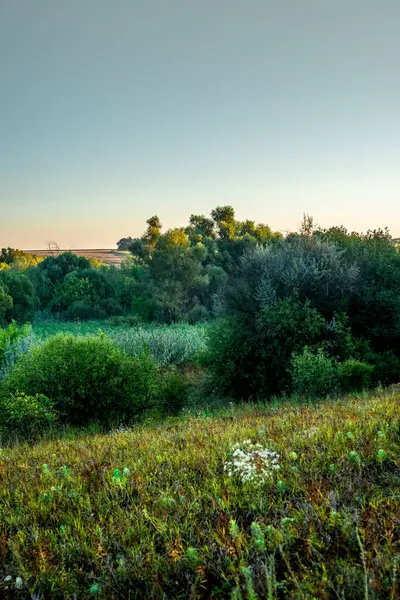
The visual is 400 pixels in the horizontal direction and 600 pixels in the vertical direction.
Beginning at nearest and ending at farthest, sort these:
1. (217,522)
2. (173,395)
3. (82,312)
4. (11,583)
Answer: (11,583) < (217,522) < (173,395) < (82,312)

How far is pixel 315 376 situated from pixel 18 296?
39.2m

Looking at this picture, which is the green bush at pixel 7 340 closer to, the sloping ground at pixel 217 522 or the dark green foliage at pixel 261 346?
the dark green foliage at pixel 261 346

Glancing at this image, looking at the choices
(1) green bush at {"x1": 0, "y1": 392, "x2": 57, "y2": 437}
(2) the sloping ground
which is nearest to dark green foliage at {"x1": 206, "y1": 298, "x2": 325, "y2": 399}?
(1) green bush at {"x1": 0, "y1": 392, "x2": 57, "y2": 437}

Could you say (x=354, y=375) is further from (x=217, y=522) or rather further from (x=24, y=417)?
(x=217, y=522)

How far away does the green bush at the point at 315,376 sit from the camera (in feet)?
51.6

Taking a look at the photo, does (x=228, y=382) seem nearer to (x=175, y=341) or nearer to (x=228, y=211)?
(x=175, y=341)

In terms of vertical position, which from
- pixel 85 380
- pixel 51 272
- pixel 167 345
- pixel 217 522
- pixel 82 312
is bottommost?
pixel 167 345

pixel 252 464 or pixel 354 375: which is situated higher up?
pixel 252 464

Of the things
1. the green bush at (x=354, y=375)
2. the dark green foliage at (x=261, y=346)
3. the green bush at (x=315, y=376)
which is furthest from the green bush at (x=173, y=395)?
the green bush at (x=354, y=375)

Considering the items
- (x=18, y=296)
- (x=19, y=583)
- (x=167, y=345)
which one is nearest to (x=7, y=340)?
(x=167, y=345)

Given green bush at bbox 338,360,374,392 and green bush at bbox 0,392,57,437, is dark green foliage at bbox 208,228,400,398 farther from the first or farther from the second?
green bush at bbox 0,392,57,437

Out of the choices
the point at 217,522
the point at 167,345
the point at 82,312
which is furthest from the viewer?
the point at 82,312

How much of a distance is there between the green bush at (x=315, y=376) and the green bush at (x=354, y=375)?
34 centimetres

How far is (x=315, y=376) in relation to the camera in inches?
621
